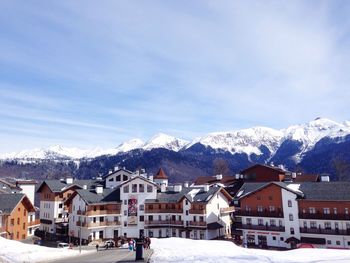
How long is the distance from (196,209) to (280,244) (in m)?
17.7

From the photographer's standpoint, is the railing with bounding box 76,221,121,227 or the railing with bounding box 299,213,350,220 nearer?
the railing with bounding box 299,213,350,220

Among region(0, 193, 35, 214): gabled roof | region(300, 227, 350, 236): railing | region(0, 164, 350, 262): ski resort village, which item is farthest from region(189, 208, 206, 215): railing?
region(0, 193, 35, 214): gabled roof

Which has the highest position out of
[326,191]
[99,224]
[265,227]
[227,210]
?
[326,191]

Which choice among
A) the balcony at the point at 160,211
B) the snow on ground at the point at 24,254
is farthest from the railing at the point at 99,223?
the snow on ground at the point at 24,254

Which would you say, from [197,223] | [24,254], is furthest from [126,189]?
[24,254]

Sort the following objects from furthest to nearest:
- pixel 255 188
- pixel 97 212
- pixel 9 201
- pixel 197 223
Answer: pixel 255 188 → pixel 97 212 → pixel 197 223 → pixel 9 201

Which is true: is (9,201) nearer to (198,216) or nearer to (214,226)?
(198,216)

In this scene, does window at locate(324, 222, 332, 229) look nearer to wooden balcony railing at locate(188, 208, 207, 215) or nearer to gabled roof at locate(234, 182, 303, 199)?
gabled roof at locate(234, 182, 303, 199)

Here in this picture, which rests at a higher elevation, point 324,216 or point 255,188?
point 255,188

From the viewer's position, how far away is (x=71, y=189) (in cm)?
9388

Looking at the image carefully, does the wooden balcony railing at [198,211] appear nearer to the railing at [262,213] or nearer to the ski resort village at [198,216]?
the ski resort village at [198,216]

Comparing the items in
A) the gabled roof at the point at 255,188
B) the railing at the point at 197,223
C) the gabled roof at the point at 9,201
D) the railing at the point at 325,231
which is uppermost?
the gabled roof at the point at 255,188

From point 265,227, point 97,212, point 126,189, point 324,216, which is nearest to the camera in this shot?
point 324,216

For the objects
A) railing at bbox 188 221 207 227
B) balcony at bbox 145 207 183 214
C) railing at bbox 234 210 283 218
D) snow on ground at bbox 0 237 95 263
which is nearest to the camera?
snow on ground at bbox 0 237 95 263
